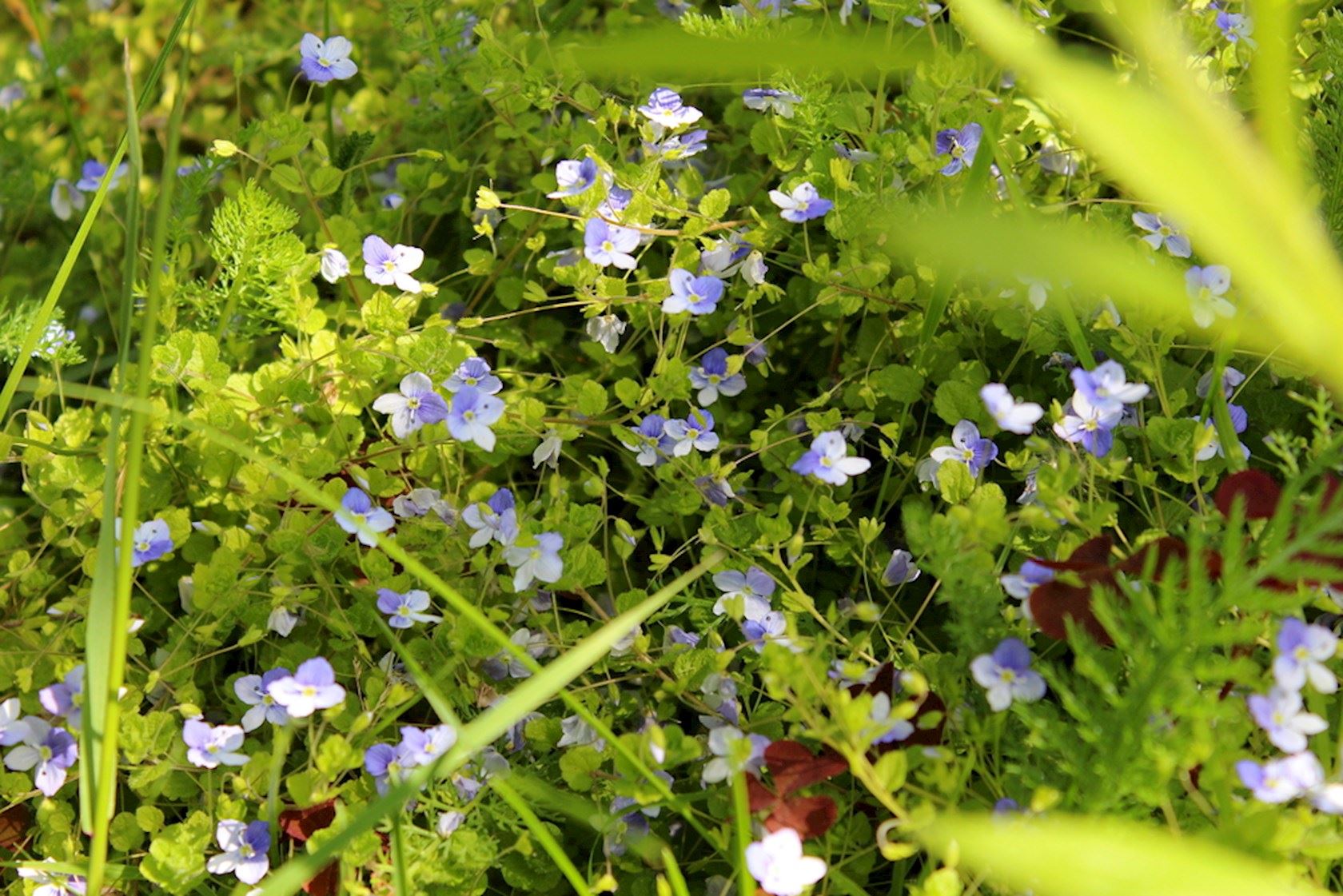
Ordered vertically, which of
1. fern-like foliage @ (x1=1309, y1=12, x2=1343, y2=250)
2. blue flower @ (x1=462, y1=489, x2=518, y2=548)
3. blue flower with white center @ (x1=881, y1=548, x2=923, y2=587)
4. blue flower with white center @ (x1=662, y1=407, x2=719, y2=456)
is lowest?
blue flower @ (x1=462, y1=489, x2=518, y2=548)

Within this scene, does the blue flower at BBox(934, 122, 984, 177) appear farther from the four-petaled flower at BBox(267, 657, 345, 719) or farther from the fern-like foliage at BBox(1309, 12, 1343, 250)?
the four-petaled flower at BBox(267, 657, 345, 719)

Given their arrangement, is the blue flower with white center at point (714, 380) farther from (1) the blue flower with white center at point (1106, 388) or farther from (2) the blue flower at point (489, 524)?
(1) the blue flower with white center at point (1106, 388)

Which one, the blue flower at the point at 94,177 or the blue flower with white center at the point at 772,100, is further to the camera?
the blue flower at the point at 94,177

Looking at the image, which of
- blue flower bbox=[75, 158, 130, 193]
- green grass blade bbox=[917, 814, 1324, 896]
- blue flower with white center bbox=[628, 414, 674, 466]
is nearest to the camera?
green grass blade bbox=[917, 814, 1324, 896]

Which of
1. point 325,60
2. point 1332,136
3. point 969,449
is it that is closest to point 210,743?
point 969,449

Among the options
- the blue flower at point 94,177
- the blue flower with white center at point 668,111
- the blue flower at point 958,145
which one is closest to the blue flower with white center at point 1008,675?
the blue flower at point 958,145

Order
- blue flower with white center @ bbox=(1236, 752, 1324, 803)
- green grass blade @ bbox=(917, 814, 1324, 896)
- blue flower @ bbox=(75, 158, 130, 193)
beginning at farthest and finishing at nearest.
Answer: blue flower @ bbox=(75, 158, 130, 193) → blue flower with white center @ bbox=(1236, 752, 1324, 803) → green grass blade @ bbox=(917, 814, 1324, 896)

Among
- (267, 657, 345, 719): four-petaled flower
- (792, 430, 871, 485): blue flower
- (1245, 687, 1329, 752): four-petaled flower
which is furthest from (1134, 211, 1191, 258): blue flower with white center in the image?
(267, 657, 345, 719): four-petaled flower

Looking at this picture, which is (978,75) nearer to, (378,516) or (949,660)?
(949,660)
